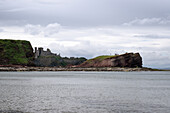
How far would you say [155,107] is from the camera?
30.9m

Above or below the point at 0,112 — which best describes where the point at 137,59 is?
above

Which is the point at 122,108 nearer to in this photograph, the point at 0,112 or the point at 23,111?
the point at 23,111

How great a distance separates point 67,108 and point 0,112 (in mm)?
7742

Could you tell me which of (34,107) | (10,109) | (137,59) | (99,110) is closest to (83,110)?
(99,110)

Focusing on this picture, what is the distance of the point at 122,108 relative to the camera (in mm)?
29812

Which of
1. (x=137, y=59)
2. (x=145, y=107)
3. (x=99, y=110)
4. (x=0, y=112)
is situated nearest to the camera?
(x=0, y=112)

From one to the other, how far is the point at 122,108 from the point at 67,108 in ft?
22.0

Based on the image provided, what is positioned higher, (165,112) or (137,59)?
(137,59)

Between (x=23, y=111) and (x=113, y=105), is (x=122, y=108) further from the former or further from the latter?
Result: (x=23, y=111)

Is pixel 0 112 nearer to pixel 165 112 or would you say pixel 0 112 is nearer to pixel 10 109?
pixel 10 109

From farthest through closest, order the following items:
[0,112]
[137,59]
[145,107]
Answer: [137,59] → [145,107] → [0,112]

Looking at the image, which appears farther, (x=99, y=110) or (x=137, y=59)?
(x=137, y=59)

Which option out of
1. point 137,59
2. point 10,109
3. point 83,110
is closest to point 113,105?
point 83,110

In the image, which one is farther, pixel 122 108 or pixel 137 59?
pixel 137 59
